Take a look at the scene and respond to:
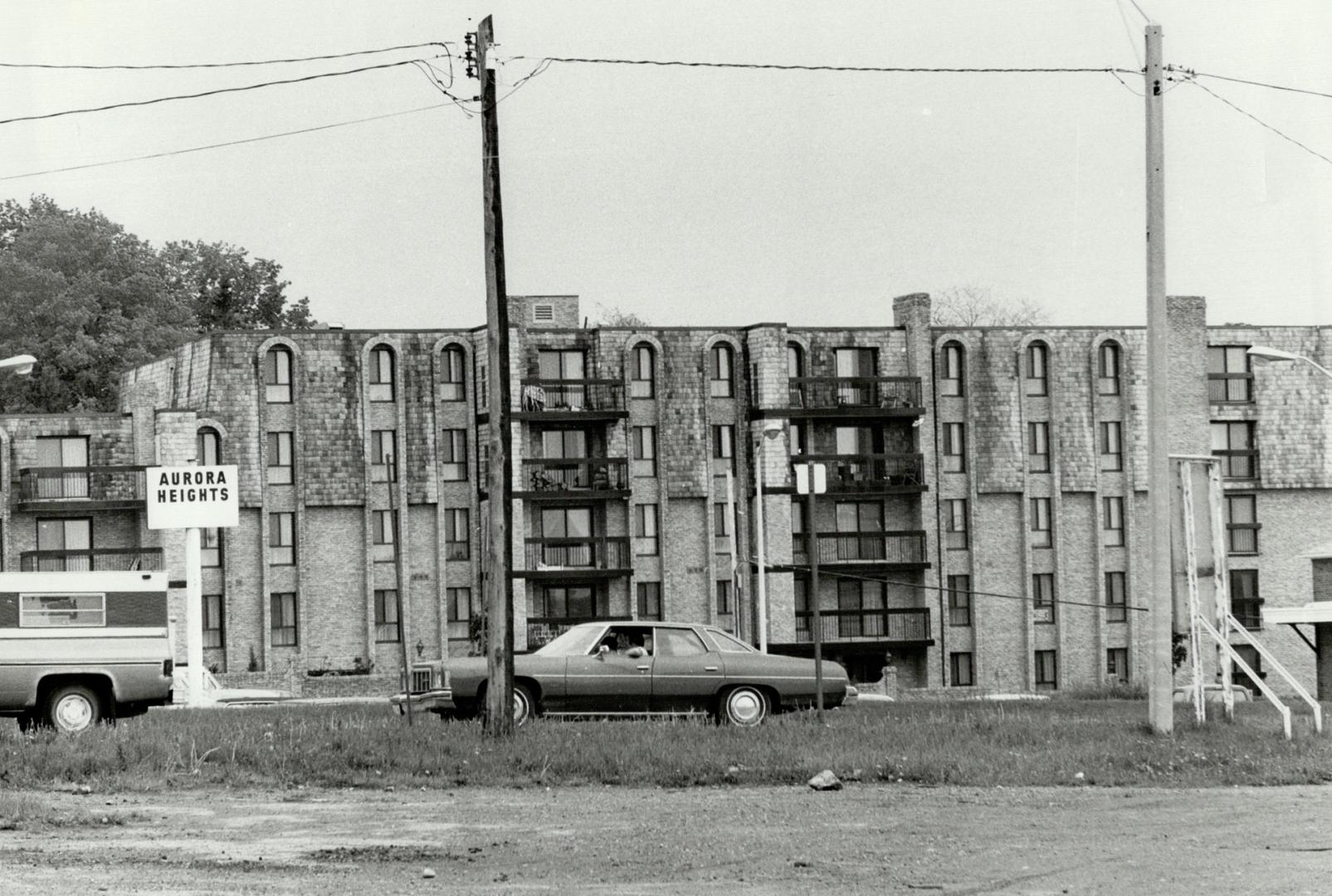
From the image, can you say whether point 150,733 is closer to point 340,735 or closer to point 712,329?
point 340,735

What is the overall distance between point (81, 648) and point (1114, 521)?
168 ft

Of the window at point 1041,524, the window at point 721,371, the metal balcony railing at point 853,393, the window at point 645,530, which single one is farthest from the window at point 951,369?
the window at point 645,530

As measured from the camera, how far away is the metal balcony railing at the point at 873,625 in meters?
69.5

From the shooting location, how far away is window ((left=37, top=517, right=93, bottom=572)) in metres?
62.2

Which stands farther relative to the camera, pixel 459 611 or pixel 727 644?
pixel 459 611

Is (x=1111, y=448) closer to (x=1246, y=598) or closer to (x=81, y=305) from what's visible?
(x=1246, y=598)

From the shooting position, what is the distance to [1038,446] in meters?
72.4

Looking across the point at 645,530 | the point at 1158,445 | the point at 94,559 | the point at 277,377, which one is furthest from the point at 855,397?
the point at 1158,445

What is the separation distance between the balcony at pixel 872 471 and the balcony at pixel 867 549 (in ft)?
5.45

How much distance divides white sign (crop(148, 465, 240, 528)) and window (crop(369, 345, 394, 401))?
722 inches

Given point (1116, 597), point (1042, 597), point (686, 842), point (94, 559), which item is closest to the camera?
point (686, 842)

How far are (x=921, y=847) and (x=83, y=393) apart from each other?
231ft

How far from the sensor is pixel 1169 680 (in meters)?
24.0

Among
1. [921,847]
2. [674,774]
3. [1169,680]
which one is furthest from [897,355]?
[921,847]
